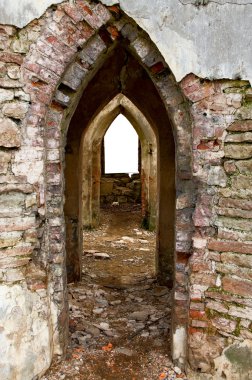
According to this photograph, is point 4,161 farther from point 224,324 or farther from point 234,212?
point 224,324

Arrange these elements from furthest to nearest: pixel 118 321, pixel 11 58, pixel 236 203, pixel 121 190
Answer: pixel 121 190, pixel 118 321, pixel 236 203, pixel 11 58

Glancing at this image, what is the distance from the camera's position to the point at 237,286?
302 cm

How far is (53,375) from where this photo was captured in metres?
3.37

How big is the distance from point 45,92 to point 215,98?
4.40ft

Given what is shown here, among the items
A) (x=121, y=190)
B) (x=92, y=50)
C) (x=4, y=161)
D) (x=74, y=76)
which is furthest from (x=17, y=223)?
(x=121, y=190)

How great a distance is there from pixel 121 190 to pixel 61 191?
28.6 feet

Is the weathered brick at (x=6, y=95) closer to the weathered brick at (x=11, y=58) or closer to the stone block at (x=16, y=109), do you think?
the stone block at (x=16, y=109)

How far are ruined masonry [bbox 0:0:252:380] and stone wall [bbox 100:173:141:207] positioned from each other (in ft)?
28.2

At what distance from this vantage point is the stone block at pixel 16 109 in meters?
2.91

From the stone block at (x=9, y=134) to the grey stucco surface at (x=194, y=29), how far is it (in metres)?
0.75

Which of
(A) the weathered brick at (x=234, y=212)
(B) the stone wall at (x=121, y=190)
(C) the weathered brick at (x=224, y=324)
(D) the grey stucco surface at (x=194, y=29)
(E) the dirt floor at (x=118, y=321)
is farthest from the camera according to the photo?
(B) the stone wall at (x=121, y=190)

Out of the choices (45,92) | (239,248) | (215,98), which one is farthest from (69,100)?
(239,248)

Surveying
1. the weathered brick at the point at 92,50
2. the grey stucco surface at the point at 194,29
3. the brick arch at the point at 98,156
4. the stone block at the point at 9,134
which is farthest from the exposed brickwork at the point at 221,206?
the brick arch at the point at 98,156

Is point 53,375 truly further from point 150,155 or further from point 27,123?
point 150,155
